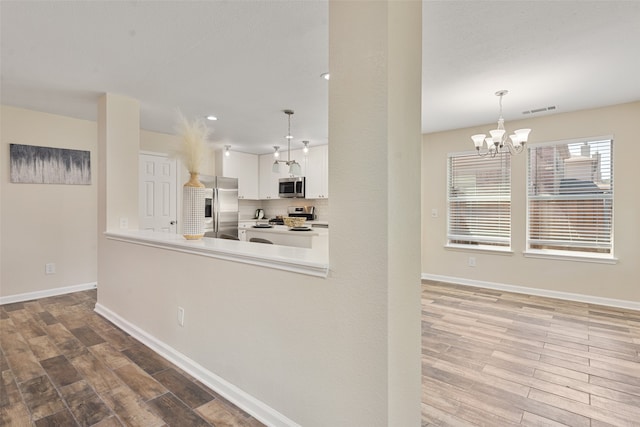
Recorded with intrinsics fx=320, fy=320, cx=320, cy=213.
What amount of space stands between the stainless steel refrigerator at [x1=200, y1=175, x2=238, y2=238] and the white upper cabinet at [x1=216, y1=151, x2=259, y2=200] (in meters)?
0.17

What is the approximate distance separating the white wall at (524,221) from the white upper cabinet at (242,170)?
3.60 m

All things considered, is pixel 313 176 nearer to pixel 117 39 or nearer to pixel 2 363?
pixel 117 39

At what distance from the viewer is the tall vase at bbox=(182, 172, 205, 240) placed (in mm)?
2496

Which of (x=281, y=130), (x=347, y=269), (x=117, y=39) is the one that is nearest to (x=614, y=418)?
(x=347, y=269)

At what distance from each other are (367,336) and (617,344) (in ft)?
9.41

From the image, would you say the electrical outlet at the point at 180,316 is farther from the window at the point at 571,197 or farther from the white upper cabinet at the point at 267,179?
the white upper cabinet at the point at 267,179

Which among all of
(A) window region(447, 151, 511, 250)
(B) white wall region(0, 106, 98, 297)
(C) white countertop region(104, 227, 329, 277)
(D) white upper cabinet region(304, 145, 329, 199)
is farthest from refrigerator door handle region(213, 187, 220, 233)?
(A) window region(447, 151, 511, 250)

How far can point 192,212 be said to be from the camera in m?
2.50

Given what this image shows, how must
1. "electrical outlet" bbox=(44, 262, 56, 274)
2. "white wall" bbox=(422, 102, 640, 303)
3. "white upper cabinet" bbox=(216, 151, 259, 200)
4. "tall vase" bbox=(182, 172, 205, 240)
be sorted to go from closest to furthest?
"tall vase" bbox=(182, 172, 205, 240) < "white wall" bbox=(422, 102, 640, 303) < "electrical outlet" bbox=(44, 262, 56, 274) < "white upper cabinet" bbox=(216, 151, 259, 200)

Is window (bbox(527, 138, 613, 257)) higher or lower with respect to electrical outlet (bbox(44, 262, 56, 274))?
higher

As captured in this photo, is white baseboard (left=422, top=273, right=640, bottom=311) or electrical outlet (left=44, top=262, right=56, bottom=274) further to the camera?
electrical outlet (left=44, top=262, right=56, bottom=274)

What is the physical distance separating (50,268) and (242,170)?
354cm

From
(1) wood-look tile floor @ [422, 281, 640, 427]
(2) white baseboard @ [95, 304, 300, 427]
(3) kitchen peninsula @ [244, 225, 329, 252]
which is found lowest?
(1) wood-look tile floor @ [422, 281, 640, 427]

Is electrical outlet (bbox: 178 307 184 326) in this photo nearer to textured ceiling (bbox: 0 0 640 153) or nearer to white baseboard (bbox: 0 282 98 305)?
textured ceiling (bbox: 0 0 640 153)
